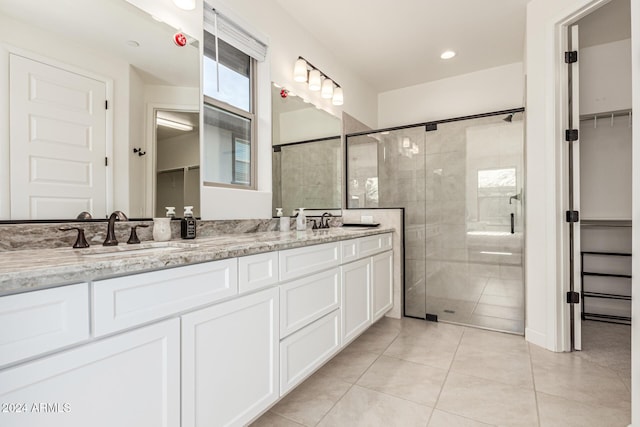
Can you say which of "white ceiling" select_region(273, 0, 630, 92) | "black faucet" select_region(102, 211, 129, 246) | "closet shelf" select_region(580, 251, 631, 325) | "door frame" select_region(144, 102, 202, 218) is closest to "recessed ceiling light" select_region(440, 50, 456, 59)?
"white ceiling" select_region(273, 0, 630, 92)

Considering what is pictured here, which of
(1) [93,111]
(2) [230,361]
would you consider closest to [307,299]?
(2) [230,361]

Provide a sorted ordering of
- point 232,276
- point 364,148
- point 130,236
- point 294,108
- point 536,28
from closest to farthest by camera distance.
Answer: point 232,276, point 130,236, point 536,28, point 294,108, point 364,148

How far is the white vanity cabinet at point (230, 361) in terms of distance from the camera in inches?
40.1

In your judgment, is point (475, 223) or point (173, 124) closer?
point (173, 124)

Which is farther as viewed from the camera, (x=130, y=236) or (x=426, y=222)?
(x=426, y=222)

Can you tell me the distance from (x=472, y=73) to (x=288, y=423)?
3.84m

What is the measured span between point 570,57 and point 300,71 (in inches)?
78.3

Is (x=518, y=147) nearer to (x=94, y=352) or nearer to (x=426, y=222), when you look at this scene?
(x=426, y=222)

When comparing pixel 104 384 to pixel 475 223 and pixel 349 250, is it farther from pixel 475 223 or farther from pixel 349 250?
pixel 475 223

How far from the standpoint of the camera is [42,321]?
0.70 m

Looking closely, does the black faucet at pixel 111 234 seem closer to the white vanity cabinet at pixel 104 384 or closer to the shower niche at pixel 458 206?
the white vanity cabinet at pixel 104 384

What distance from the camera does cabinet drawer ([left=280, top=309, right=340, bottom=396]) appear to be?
144 cm

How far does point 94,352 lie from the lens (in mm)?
781

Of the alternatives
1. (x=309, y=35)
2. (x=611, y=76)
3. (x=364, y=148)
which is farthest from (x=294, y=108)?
(x=611, y=76)
